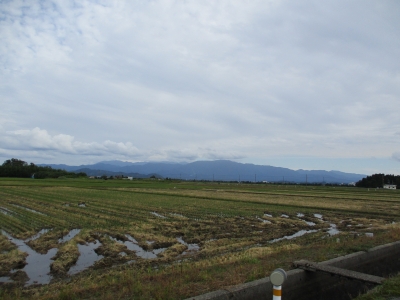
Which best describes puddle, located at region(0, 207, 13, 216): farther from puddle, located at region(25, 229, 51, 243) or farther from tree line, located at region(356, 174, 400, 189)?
tree line, located at region(356, 174, 400, 189)

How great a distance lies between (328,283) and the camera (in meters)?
6.75

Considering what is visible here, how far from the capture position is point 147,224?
48.6 ft

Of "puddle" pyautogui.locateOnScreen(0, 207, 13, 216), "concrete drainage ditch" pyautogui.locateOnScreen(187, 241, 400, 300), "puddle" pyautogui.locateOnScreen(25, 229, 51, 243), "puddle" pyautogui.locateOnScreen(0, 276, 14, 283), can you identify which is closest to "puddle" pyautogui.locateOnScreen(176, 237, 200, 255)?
"concrete drainage ditch" pyautogui.locateOnScreen(187, 241, 400, 300)

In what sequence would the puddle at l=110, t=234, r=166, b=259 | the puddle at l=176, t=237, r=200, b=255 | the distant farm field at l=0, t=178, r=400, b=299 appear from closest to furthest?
the distant farm field at l=0, t=178, r=400, b=299
the puddle at l=110, t=234, r=166, b=259
the puddle at l=176, t=237, r=200, b=255

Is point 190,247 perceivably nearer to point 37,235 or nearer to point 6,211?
point 37,235

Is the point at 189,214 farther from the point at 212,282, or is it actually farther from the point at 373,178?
the point at 373,178

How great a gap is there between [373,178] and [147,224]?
105m

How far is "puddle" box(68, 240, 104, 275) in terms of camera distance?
8.09 meters

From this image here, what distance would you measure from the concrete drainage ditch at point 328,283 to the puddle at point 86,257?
15.1 ft

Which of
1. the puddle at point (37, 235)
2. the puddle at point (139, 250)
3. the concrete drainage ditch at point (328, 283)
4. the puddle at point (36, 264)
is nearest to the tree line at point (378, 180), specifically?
the concrete drainage ditch at point (328, 283)

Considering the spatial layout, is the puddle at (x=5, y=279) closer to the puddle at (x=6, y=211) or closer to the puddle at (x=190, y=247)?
the puddle at (x=190, y=247)

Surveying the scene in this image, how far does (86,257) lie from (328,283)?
22.4 feet

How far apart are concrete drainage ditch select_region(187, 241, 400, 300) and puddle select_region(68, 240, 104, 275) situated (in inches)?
181

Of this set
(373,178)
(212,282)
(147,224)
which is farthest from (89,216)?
(373,178)
